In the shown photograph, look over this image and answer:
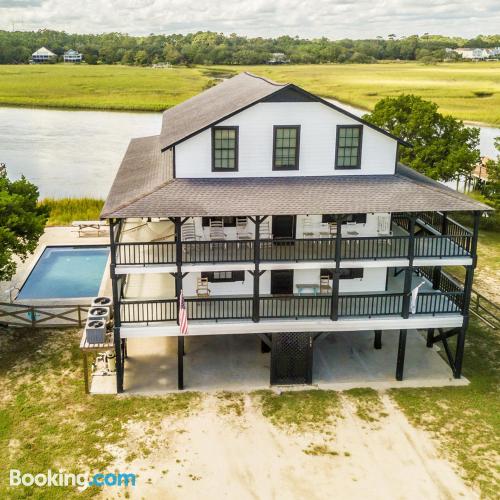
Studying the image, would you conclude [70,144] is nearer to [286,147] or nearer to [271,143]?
[271,143]

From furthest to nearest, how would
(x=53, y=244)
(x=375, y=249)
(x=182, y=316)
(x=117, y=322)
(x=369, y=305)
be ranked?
(x=53, y=244) < (x=375, y=249) < (x=369, y=305) < (x=117, y=322) < (x=182, y=316)

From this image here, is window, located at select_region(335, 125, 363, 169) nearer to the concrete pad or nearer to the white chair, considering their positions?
the white chair

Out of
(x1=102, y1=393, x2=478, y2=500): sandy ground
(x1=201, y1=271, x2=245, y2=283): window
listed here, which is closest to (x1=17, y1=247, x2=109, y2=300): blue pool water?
(x1=201, y1=271, x2=245, y2=283): window

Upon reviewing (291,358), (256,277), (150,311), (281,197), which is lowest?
(291,358)

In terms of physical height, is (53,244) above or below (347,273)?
below

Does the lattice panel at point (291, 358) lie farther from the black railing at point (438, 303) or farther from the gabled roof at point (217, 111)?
the gabled roof at point (217, 111)

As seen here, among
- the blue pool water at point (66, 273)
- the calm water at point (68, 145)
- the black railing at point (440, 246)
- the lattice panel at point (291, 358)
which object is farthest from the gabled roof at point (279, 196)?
the calm water at point (68, 145)

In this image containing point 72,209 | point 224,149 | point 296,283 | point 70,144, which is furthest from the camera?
point 70,144

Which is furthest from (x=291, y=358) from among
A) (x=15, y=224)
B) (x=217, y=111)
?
(x=15, y=224)
